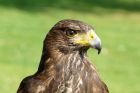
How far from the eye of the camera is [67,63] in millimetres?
7688

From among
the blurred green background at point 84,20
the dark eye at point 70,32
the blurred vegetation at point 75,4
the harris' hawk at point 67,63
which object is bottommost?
the blurred green background at point 84,20

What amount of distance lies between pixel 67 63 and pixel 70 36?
30 centimetres

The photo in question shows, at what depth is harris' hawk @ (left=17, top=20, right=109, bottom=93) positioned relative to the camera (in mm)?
7613

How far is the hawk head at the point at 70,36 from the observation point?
24.9 ft

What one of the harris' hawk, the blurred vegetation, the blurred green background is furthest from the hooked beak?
the blurred vegetation

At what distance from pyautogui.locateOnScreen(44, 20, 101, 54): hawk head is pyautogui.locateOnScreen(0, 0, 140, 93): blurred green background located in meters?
7.86

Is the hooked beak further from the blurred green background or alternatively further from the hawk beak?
the blurred green background

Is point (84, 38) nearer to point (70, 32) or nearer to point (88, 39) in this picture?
point (88, 39)

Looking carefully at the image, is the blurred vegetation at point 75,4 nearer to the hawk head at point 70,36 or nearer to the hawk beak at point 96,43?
the hawk head at point 70,36

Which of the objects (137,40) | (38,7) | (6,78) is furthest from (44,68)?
(38,7)

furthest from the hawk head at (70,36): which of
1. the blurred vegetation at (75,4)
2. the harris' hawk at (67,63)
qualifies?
the blurred vegetation at (75,4)

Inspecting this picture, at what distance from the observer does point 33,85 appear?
7.75 m

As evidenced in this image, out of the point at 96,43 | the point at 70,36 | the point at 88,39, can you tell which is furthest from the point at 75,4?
the point at 96,43

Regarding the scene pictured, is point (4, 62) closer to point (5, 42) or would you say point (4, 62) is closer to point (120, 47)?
point (5, 42)
